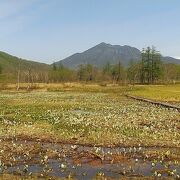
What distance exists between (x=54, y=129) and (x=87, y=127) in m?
2.54

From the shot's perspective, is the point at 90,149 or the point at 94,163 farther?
the point at 90,149

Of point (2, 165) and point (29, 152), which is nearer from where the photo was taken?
point (2, 165)

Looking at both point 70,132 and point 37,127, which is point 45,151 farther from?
point 37,127

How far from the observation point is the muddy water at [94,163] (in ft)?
54.9

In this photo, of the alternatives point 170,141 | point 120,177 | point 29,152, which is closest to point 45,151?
point 29,152

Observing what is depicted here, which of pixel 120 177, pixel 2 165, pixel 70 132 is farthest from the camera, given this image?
pixel 70 132

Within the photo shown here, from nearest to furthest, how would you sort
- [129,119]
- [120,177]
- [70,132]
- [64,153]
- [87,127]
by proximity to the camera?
[120,177]
[64,153]
[70,132]
[87,127]
[129,119]

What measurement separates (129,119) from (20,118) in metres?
9.93

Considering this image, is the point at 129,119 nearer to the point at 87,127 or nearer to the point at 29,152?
the point at 87,127

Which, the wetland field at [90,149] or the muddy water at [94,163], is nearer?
the muddy water at [94,163]

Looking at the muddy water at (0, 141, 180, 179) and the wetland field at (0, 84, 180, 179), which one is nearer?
the muddy water at (0, 141, 180, 179)

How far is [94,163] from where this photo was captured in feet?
60.8

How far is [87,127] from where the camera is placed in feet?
96.3

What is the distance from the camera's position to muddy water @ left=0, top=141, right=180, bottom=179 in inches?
659
